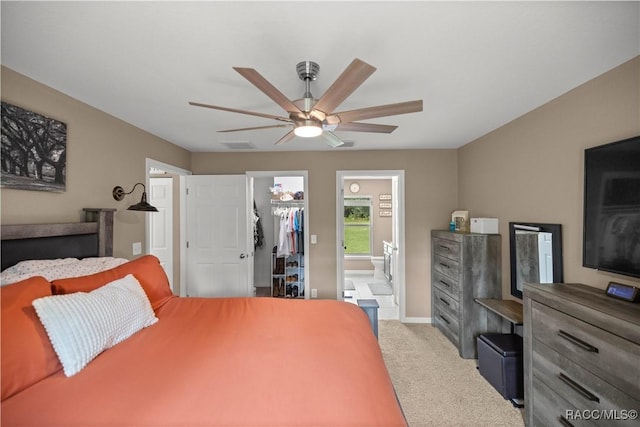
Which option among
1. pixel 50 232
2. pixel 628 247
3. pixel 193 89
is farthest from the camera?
pixel 193 89

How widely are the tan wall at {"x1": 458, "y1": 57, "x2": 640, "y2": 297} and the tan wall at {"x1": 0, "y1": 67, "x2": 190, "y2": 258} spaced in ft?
12.6

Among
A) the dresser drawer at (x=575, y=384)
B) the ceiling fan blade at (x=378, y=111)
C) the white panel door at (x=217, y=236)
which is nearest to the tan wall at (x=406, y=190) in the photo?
the white panel door at (x=217, y=236)

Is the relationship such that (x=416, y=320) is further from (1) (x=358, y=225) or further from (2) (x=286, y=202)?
(1) (x=358, y=225)

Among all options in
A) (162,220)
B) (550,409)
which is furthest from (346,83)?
(162,220)

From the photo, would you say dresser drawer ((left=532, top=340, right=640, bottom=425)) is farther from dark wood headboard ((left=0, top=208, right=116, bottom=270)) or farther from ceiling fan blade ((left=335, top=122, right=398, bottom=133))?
dark wood headboard ((left=0, top=208, right=116, bottom=270))

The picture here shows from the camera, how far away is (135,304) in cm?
156

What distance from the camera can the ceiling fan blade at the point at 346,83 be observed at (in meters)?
1.10

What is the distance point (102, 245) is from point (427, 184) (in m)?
3.82

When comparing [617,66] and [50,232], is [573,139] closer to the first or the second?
[617,66]

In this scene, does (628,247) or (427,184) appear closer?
(628,247)

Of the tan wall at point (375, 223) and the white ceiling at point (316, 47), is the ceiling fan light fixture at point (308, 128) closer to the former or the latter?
the white ceiling at point (316, 47)

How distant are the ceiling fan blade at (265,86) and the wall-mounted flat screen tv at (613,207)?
1969 mm

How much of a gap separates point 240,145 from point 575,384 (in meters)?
3.73

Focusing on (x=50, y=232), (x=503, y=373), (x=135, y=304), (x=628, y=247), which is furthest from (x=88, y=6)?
(x=503, y=373)
